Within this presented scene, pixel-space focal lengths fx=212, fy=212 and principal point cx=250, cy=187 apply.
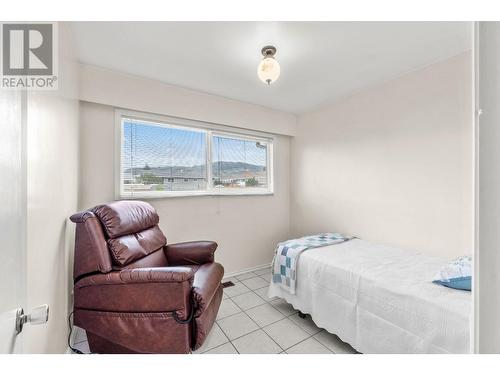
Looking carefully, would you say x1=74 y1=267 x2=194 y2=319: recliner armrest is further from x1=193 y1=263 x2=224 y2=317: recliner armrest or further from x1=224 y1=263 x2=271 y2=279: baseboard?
x1=224 y1=263 x2=271 y2=279: baseboard

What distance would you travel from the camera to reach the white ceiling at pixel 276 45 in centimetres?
156

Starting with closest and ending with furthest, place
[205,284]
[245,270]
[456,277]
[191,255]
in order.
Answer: [456,277], [205,284], [191,255], [245,270]

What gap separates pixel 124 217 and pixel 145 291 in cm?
66

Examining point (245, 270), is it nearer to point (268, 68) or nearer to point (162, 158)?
point (162, 158)

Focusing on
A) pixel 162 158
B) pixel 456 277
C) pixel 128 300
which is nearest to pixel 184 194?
pixel 162 158

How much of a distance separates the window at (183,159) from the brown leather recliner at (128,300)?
0.91 metres

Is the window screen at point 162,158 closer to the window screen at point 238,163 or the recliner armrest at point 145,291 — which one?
the window screen at point 238,163

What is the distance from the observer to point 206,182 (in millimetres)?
2838

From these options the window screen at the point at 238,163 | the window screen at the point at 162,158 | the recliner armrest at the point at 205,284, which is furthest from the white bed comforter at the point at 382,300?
the window screen at the point at 162,158

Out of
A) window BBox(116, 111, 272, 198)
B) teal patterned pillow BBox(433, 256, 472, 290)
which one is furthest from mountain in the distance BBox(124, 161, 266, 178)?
teal patterned pillow BBox(433, 256, 472, 290)

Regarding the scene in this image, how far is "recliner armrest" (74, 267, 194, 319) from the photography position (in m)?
1.33

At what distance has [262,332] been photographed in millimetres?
1802

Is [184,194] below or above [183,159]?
below

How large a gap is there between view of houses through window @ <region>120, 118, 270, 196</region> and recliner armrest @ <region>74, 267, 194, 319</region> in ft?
3.94
